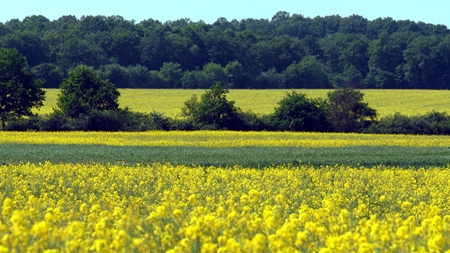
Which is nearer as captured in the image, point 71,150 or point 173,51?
point 71,150

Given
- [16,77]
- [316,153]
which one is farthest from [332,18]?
[316,153]

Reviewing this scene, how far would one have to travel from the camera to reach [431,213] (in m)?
11.7

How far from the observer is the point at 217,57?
11619 cm

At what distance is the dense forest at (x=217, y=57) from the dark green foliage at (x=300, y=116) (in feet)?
148

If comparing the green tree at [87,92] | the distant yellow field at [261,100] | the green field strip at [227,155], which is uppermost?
the green tree at [87,92]

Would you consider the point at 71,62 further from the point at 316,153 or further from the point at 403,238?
the point at 403,238

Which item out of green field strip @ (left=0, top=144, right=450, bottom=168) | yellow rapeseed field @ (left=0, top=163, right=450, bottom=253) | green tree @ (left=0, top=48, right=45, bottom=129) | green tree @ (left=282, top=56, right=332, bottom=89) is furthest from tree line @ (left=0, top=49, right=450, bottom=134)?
green tree @ (left=282, top=56, right=332, bottom=89)

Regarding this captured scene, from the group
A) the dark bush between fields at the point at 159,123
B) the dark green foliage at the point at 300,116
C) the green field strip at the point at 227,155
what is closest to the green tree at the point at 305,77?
the dark green foliage at the point at 300,116

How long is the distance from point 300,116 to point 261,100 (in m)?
25.7

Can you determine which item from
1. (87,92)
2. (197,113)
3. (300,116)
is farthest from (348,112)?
(87,92)

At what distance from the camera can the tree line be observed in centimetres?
5316

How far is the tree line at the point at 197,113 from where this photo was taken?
53156mm

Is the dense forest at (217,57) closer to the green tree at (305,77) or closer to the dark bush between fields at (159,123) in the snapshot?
the green tree at (305,77)

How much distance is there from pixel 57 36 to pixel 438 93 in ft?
166
